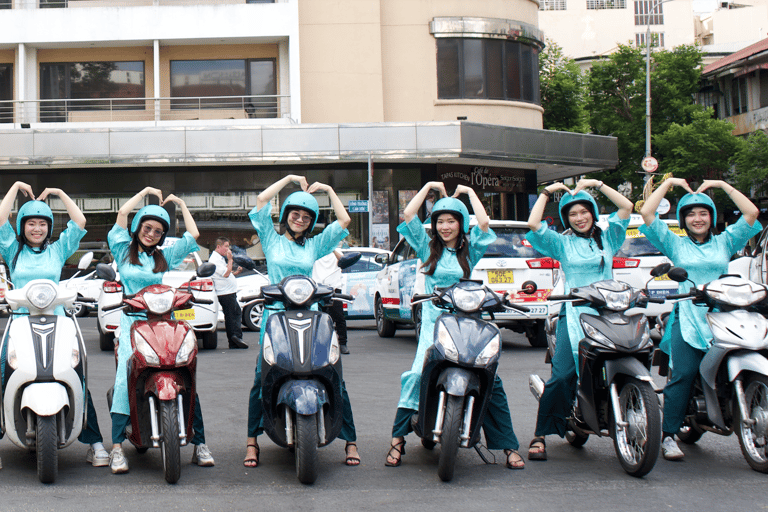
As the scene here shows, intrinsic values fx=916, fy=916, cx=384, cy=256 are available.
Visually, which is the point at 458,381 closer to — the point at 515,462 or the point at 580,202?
the point at 515,462

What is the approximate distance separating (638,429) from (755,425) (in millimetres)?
720

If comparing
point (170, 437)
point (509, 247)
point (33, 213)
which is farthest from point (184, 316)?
point (170, 437)

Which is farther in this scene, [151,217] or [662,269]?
[151,217]

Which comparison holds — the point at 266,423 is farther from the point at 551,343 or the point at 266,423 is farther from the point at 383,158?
the point at 383,158

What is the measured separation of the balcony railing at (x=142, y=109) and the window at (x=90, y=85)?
29mm

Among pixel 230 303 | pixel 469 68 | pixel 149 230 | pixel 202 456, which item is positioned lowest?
pixel 202 456

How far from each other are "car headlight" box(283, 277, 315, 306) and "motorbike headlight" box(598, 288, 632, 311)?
1760 mm

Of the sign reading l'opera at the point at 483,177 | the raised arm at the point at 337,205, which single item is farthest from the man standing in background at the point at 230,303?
the sign reading l'opera at the point at 483,177

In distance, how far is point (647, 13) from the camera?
6556cm

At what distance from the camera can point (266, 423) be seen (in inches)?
215

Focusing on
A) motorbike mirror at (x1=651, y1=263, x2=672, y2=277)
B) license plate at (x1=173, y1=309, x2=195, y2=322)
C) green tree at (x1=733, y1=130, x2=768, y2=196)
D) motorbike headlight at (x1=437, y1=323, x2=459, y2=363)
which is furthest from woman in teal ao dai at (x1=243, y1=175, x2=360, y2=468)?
green tree at (x1=733, y1=130, x2=768, y2=196)

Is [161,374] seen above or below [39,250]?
below

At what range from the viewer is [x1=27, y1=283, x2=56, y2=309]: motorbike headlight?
5.58 meters

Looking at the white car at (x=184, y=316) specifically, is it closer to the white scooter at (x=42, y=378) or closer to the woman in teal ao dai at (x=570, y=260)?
the white scooter at (x=42, y=378)
